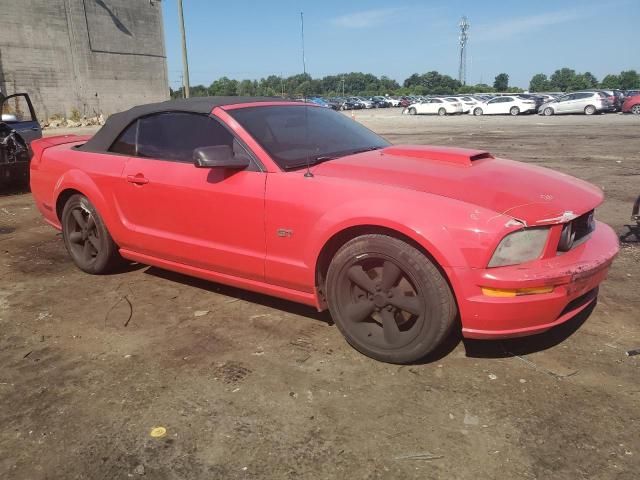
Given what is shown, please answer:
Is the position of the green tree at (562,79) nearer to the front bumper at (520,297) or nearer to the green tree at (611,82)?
the green tree at (611,82)

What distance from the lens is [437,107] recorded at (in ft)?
134

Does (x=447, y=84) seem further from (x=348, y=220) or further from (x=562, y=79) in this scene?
(x=348, y=220)

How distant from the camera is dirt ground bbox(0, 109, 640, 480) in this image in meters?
2.25

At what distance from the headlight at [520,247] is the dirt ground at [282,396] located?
0.67 metres

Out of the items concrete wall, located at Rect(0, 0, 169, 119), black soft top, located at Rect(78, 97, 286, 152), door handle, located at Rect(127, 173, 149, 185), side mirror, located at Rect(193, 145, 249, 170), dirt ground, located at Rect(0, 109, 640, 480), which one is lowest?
dirt ground, located at Rect(0, 109, 640, 480)

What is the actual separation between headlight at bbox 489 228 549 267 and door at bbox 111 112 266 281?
56.4 inches

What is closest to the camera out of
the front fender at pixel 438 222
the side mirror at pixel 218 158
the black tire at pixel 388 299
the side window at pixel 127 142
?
the front fender at pixel 438 222

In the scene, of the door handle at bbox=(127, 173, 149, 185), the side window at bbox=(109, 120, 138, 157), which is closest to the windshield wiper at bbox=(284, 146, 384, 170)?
the door handle at bbox=(127, 173, 149, 185)

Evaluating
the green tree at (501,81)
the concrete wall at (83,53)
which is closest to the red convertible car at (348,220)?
the concrete wall at (83,53)

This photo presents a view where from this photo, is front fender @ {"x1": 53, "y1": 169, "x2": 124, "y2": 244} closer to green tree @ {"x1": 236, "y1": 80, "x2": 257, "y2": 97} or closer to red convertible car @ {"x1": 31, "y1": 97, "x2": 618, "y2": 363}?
red convertible car @ {"x1": 31, "y1": 97, "x2": 618, "y2": 363}

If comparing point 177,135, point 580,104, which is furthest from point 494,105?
point 177,135

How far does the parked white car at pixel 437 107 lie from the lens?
40156mm

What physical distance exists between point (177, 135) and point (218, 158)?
79 centimetres

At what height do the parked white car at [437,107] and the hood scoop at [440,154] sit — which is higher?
the hood scoop at [440,154]
